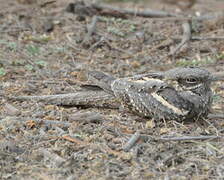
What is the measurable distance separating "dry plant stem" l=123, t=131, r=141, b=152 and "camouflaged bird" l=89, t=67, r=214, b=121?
0.44m

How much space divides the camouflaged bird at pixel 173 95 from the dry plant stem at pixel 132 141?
0.44 metres

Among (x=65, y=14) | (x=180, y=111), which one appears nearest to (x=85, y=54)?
(x=65, y=14)

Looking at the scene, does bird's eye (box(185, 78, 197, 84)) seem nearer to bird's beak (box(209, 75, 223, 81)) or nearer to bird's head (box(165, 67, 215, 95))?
bird's head (box(165, 67, 215, 95))

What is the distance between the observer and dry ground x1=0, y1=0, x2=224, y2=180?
12.8 ft

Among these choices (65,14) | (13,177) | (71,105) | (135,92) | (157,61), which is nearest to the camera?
(13,177)

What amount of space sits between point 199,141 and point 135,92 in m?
0.78

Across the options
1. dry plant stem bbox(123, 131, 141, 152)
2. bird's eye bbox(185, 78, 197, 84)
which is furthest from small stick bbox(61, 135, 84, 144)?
bird's eye bbox(185, 78, 197, 84)

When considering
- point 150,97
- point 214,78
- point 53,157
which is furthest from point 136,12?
point 53,157

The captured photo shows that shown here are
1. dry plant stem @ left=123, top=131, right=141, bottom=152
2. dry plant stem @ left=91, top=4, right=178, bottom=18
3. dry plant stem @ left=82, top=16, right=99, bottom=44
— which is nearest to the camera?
dry plant stem @ left=123, top=131, right=141, bottom=152

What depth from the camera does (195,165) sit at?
392cm

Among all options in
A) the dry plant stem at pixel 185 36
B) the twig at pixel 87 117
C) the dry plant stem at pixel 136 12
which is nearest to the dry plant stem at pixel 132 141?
the twig at pixel 87 117

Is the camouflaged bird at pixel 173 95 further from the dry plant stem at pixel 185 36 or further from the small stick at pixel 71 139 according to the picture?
the dry plant stem at pixel 185 36

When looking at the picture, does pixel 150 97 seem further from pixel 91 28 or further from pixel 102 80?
pixel 91 28

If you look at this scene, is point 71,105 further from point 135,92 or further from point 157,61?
point 157,61
